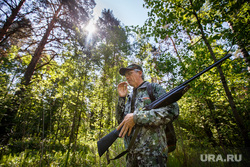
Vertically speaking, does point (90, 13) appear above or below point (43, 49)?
above

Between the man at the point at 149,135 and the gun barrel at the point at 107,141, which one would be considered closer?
the man at the point at 149,135

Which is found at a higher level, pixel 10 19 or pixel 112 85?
pixel 10 19

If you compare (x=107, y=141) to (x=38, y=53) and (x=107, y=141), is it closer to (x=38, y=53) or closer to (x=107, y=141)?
(x=107, y=141)

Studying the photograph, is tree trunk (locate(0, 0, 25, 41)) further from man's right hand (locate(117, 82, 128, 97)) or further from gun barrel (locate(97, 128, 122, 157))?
gun barrel (locate(97, 128, 122, 157))

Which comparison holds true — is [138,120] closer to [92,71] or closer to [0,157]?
[92,71]

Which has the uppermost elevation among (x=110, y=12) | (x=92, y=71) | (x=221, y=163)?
(x=110, y=12)

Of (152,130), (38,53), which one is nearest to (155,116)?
(152,130)

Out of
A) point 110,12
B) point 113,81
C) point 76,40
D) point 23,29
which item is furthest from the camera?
point 110,12

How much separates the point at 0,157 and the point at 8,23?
23.6 ft

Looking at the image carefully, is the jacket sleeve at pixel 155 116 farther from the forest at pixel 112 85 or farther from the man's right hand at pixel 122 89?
the forest at pixel 112 85

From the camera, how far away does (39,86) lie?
12.0ft

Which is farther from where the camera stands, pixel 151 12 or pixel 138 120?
pixel 151 12

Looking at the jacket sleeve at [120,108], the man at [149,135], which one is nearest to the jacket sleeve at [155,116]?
the man at [149,135]

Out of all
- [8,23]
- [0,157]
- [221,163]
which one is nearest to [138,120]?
[221,163]
